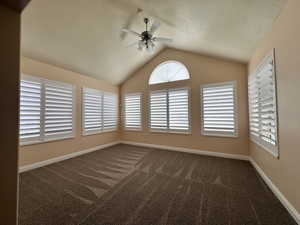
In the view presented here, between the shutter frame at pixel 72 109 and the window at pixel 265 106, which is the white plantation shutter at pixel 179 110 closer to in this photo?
the window at pixel 265 106

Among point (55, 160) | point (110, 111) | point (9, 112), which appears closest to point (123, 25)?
point (9, 112)

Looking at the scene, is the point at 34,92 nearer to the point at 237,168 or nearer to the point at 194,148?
the point at 194,148

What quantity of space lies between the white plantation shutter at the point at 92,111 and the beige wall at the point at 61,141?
0.53 feet

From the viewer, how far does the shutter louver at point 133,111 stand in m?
5.12

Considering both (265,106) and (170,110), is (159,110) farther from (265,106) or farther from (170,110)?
(265,106)

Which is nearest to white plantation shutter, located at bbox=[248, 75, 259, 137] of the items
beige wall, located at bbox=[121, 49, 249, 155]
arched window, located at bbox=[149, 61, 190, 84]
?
beige wall, located at bbox=[121, 49, 249, 155]

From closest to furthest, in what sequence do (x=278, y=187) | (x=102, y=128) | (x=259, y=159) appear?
1. (x=278, y=187)
2. (x=259, y=159)
3. (x=102, y=128)

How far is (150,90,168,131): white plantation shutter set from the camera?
4.57m

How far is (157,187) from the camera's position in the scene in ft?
7.29

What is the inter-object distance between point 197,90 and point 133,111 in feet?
8.36

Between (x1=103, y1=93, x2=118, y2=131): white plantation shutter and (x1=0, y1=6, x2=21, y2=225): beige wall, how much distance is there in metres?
3.99

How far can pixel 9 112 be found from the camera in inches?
37.2

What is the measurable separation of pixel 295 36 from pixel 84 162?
4.42 metres

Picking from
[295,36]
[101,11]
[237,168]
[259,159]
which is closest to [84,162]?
[101,11]
